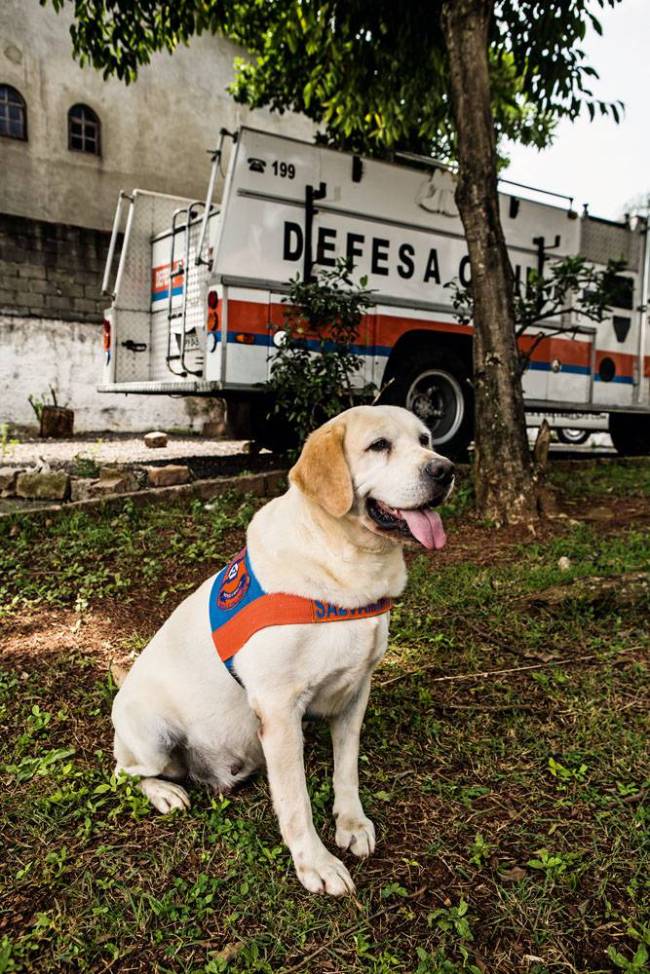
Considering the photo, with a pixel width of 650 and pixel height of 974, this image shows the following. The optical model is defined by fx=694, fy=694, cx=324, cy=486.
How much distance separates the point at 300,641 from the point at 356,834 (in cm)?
63

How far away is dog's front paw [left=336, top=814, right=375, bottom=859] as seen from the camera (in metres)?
2.01

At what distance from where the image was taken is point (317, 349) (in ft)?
21.0

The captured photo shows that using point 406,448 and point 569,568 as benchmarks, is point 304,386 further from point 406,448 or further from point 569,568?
point 406,448

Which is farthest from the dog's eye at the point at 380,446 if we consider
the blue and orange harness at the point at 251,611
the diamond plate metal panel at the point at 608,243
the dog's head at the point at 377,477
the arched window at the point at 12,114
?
the arched window at the point at 12,114

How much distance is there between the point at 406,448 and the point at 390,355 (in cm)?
505

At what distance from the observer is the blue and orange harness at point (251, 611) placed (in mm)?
1932

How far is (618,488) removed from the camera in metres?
6.50

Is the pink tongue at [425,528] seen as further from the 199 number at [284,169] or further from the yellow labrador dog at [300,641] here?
the 199 number at [284,169]

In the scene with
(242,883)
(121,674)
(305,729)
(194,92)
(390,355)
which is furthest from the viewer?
(194,92)

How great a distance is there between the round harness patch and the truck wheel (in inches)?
382

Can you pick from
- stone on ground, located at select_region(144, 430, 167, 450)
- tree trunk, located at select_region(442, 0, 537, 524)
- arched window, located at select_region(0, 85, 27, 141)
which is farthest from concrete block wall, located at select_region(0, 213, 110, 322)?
tree trunk, located at select_region(442, 0, 537, 524)

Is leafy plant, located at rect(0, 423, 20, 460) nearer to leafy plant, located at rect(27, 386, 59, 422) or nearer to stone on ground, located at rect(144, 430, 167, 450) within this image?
leafy plant, located at rect(27, 386, 59, 422)

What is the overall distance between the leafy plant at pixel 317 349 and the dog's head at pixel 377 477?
383 centimetres

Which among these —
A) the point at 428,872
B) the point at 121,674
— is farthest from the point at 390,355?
the point at 428,872
